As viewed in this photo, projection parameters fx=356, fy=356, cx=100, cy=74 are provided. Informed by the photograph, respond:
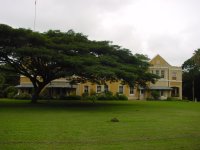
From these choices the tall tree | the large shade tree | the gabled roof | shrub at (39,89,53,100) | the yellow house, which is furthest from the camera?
the tall tree

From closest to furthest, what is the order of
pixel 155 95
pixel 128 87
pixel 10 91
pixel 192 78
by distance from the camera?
pixel 10 91 < pixel 155 95 < pixel 128 87 < pixel 192 78

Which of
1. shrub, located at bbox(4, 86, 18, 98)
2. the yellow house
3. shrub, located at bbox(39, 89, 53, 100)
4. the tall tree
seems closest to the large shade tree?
shrub, located at bbox(39, 89, 53, 100)

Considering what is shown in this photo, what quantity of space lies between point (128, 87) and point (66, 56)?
→ 88.9 feet

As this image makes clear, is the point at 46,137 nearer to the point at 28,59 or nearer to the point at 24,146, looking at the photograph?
the point at 24,146

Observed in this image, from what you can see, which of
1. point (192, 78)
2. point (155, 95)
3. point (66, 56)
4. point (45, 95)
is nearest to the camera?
point (66, 56)

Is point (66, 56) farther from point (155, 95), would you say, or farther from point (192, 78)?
point (192, 78)

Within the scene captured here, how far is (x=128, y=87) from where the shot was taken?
54969 mm

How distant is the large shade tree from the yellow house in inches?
789

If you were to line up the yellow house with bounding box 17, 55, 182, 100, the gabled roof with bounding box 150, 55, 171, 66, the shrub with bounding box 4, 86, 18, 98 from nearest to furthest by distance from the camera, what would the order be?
the shrub with bounding box 4, 86, 18, 98 < the yellow house with bounding box 17, 55, 182, 100 < the gabled roof with bounding box 150, 55, 171, 66

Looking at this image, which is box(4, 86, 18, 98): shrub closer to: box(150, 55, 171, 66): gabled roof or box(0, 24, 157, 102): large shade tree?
box(0, 24, 157, 102): large shade tree

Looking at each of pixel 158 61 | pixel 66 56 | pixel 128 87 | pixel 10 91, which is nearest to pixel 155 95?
pixel 128 87

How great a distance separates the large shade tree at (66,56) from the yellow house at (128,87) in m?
20.0

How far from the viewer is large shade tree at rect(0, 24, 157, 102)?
2842cm

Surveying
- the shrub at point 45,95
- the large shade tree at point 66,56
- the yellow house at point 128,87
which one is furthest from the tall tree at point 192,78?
the large shade tree at point 66,56
